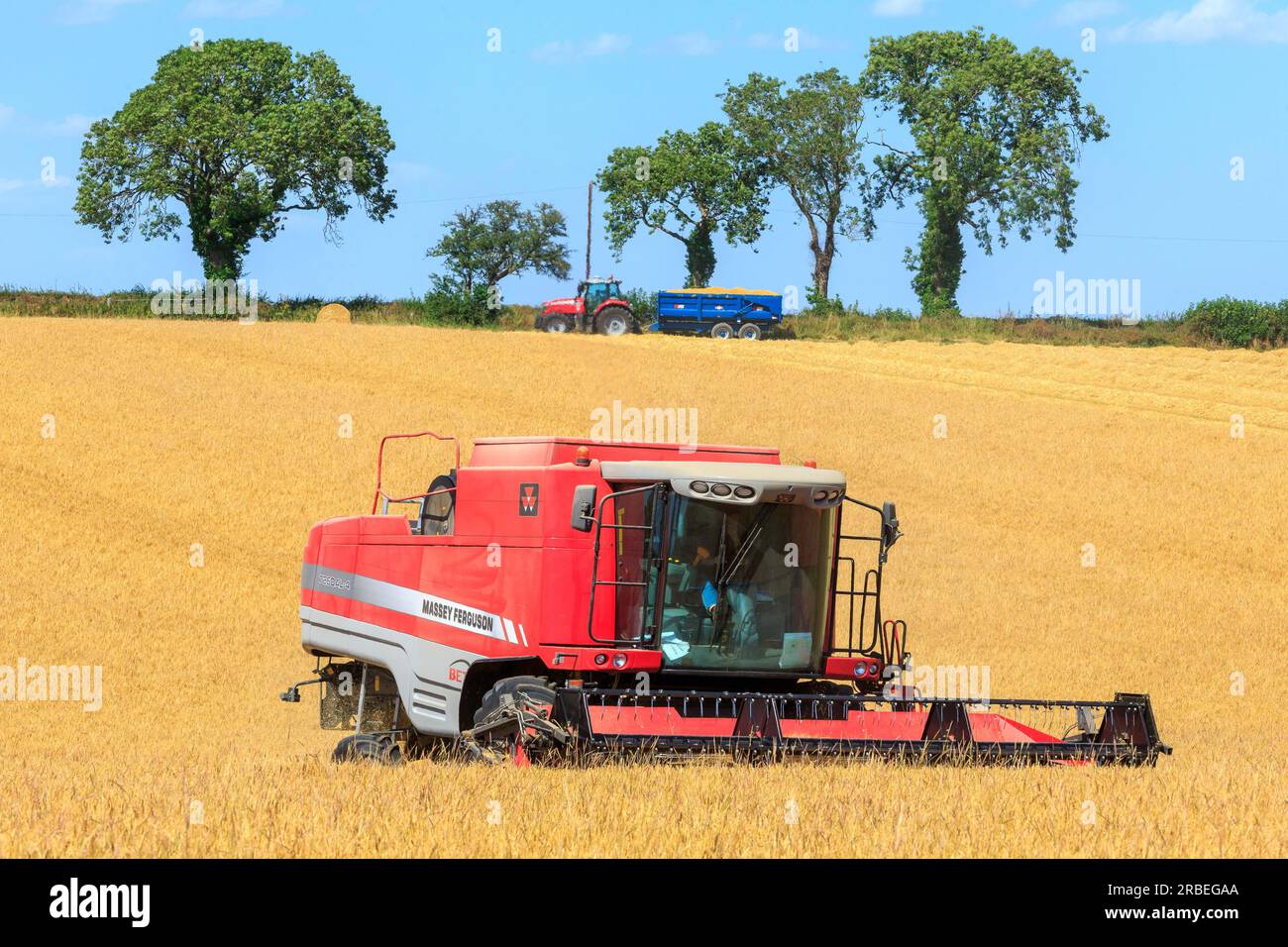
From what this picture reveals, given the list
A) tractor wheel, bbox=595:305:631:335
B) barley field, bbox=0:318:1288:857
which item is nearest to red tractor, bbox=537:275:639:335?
tractor wheel, bbox=595:305:631:335

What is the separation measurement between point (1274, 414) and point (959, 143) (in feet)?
121

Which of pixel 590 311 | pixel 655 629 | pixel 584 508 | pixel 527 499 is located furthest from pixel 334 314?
pixel 655 629

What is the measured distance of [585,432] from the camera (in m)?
32.4

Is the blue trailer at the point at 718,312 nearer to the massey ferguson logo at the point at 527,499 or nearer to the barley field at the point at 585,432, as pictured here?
the barley field at the point at 585,432

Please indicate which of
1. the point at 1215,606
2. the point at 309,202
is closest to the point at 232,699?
the point at 1215,606

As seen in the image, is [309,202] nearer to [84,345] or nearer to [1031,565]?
[84,345]

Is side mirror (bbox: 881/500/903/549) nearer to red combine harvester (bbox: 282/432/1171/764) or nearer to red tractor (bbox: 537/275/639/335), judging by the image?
red combine harvester (bbox: 282/432/1171/764)

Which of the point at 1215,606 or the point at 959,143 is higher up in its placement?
the point at 959,143

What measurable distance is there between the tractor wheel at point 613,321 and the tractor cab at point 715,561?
43.9 metres

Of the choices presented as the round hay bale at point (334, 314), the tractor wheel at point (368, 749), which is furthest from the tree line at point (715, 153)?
the tractor wheel at point (368, 749)

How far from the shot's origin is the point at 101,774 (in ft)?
35.4

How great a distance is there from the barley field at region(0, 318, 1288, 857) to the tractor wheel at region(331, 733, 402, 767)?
0.24 metres

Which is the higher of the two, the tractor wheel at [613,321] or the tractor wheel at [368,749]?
the tractor wheel at [613,321]

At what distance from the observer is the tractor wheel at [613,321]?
56.0 metres
